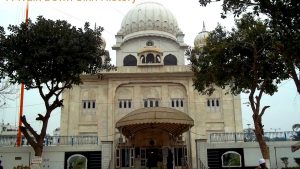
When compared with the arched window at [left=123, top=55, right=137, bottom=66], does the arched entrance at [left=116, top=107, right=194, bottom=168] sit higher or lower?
lower

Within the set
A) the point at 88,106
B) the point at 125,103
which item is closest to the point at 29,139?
the point at 88,106

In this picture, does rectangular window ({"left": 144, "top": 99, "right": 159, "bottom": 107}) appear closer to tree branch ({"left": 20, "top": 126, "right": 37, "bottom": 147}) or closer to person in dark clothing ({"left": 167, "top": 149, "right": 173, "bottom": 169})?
person in dark clothing ({"left": 167, "top": 149, "right": 173, "bottom": 169})

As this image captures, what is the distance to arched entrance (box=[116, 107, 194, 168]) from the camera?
74.4 ft

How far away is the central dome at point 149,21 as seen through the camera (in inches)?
1738

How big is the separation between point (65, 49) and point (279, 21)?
423 inches

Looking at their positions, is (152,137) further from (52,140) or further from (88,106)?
(88,106)

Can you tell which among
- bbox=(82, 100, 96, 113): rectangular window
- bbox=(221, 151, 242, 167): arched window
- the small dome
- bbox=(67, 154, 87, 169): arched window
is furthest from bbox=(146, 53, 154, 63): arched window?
bbox=(221, 151, 242, 167): arched window

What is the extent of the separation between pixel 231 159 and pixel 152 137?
19.9ft

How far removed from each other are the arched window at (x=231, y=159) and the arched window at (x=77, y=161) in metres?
10.1

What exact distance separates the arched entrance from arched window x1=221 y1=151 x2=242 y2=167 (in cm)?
289

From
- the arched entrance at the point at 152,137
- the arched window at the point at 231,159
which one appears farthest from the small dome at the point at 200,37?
the arched window at the point at 231,159

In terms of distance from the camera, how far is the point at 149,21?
44312mm

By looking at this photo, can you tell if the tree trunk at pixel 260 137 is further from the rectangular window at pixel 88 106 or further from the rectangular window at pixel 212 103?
the rectangular window at pixel 88 106

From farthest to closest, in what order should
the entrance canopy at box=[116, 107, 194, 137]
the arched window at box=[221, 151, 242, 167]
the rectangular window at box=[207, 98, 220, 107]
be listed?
the rectangular window at box=[207, 98, 220, 107], the arched window at box=[221, 151, 242, 167], the entrance canopy at box=[116, 107, 194, 137]
